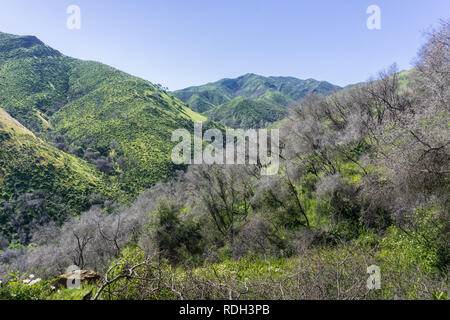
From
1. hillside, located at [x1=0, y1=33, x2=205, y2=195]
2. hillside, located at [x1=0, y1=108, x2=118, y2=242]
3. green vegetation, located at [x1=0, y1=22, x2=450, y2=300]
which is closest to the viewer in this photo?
green vegetation, located at [x1=0, y1=22, x2=450, y2=300]

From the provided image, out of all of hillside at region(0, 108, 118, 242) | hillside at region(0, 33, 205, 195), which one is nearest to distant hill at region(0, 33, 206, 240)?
hillside at region(0, 108, 118, 242)

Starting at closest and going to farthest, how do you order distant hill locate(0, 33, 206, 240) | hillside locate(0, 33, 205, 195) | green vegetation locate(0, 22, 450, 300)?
green vegetation locate(0, 22, 450, 300)
distant hill locate(0, 33, 206, 240)
hillside locate(0, 33, 205, 195)

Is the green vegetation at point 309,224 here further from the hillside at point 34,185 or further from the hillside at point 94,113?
the hillside at point 94,113

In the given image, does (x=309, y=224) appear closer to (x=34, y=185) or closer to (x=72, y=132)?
(x=34, y=185)

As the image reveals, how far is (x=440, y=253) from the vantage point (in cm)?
760

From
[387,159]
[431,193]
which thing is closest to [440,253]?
[431,193]

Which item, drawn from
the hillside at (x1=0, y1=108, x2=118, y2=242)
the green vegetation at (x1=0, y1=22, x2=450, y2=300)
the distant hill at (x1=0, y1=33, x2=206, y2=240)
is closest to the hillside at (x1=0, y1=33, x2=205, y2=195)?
the distant hill at (x1=0, y1=33, x2=206, y2=240)

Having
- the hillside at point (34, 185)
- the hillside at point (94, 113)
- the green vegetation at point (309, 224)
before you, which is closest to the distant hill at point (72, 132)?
the hillside at point (34, 185)

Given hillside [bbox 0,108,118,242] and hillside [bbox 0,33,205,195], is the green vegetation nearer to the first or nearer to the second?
hillside [bbox 0,108,118,242]

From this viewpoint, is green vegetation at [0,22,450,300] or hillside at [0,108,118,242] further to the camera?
hillside at [0,108,118,242]

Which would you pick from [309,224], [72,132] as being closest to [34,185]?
[72,132]

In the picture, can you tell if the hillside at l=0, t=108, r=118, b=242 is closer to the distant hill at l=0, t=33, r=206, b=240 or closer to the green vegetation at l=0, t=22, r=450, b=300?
the distant hill at l=0, t=33, r=206, b=240

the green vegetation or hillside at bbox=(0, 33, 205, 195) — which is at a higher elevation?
hillside at bbox=(0, 33, 205, 195)

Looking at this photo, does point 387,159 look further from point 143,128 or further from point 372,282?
point 143,128
